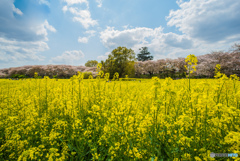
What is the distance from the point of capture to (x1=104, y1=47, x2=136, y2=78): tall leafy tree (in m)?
29.5

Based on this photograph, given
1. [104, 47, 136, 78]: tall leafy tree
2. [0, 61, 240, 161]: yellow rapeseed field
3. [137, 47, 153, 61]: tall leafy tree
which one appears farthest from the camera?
[137, 47, 153, 61]: tall leafy tree

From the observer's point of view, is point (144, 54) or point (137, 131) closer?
point (137, 131)

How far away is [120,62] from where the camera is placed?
30.3 meters

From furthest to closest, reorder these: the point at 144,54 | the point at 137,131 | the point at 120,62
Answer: the point at 144,54 → the point at 120,62 → the point at 137,131

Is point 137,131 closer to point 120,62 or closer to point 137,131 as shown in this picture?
point 137,131

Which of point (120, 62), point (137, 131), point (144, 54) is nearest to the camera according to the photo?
point (137, 131)

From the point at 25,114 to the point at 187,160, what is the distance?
187 inches

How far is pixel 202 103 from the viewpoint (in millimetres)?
2451

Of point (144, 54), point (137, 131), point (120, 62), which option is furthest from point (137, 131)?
point (144, 54)

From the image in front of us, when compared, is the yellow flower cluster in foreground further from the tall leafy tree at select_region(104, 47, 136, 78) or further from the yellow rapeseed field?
the tall leafy tree at select_region(104, 47, 136, 78)

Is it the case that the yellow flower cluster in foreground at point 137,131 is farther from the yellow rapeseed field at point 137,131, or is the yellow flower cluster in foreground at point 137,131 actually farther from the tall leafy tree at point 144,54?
the tall leafy tree at point 144,54

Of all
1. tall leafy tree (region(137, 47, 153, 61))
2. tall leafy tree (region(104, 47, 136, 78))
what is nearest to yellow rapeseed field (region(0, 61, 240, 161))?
tall leafy tree (region(104, 47, 136, 78))

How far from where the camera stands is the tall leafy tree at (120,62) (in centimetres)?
2950

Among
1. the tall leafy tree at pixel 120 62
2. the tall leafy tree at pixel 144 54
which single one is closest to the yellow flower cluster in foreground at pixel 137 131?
the tall leafy tree at pixel 120 62
